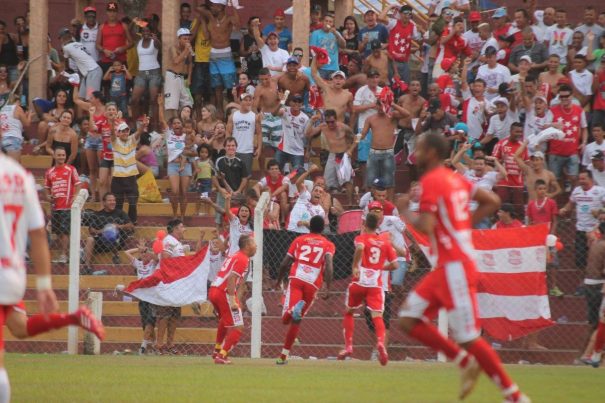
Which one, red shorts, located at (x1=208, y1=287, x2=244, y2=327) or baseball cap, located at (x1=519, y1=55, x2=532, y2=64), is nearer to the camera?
red shorts, located at (x1=208, y1=287, x2=244, y2=327)

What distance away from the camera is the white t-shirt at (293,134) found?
2144cm

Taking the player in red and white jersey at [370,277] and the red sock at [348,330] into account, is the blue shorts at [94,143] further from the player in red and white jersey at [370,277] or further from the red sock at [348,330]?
the red sock at [348,330]

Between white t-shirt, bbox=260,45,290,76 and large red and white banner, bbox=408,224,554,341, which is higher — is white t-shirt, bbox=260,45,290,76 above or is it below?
above

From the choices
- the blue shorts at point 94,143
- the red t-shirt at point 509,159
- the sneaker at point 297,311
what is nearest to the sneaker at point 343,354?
the sneaker at point 297,311

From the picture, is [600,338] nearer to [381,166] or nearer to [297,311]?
[297,311]

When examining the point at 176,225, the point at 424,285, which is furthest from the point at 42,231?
the point at 176,225

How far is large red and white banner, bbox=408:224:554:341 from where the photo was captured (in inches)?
663

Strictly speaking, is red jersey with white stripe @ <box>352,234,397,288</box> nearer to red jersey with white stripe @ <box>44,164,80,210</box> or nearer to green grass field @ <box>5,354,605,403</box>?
green grass field @ <box>5,354,605,403</box>

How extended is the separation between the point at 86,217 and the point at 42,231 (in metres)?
11.2

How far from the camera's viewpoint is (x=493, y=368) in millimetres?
9195

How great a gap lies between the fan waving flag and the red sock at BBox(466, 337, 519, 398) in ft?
31.6

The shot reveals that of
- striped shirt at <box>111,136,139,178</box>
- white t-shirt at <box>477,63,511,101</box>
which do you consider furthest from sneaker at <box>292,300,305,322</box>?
white t-shirt at <box>477,63,511,101</box>

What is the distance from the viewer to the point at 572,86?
21250 mm

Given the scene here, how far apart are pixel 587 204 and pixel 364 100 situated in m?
5.39
